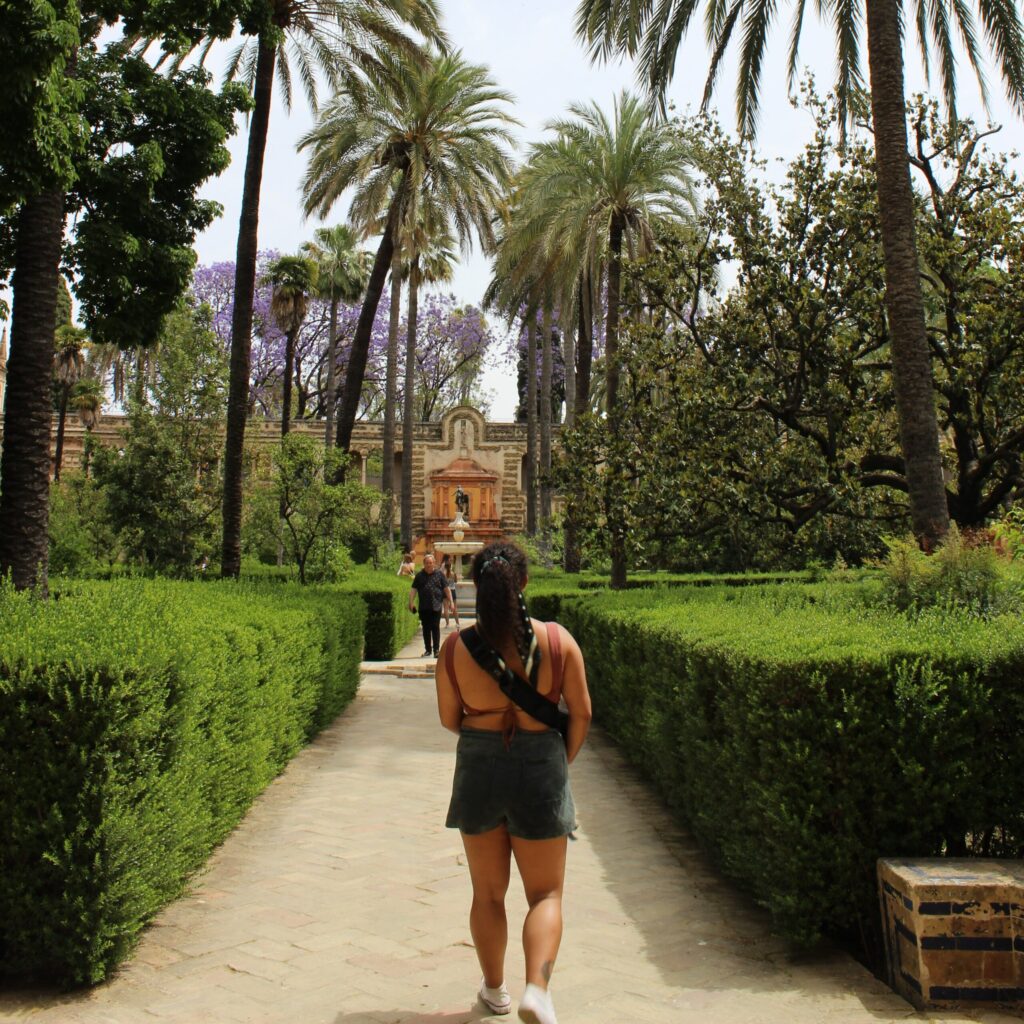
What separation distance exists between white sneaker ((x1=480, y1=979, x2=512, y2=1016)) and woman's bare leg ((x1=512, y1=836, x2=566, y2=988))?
259mm

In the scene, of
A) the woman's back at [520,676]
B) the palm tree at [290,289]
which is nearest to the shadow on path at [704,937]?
the woman's back at [520,676]

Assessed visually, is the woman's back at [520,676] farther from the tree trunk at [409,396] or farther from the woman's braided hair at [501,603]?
the tree trunk at [409,396]

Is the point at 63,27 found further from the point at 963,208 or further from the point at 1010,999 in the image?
the point at 963,208

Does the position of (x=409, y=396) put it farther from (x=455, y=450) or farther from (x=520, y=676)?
(x=520, y=676)

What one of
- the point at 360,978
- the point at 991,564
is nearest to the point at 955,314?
the point at 991,564

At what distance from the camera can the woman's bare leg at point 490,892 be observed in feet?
11.9

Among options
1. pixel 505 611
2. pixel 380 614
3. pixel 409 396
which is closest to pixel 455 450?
pixel 409 396

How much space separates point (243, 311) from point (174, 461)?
5049 millimetres

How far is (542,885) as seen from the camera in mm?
3586

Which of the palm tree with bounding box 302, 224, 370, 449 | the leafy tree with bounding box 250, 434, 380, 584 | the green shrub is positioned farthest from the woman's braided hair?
the palm tree with bounding box 302, 224, 370, 449

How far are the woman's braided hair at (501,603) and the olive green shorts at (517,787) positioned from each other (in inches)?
12.5

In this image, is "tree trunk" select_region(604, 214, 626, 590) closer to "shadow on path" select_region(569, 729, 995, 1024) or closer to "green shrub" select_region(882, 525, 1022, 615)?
"green shrub" select_region(882, 525, 1022, 615)

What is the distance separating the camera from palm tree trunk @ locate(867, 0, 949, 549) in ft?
31.4

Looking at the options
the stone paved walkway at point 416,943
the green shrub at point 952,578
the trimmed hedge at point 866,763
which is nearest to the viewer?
the stone paved walkway at point 416,943
